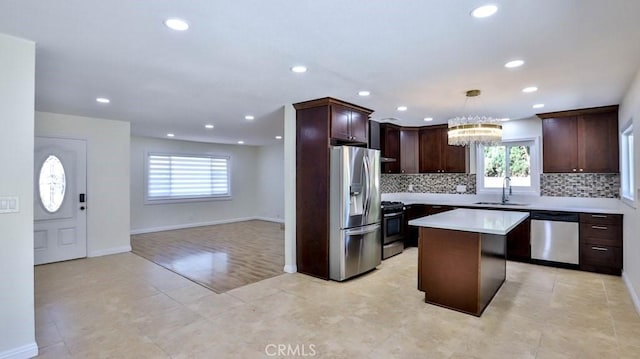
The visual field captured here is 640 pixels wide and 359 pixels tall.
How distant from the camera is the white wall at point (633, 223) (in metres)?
3.26

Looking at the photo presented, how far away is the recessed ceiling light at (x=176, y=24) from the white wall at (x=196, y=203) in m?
6.53

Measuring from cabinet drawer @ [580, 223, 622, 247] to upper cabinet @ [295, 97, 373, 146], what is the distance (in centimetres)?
336

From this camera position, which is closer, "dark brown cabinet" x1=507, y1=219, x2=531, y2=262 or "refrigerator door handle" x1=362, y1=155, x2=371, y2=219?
"refrigerator door handle" x1=362, y1=155, x2=371, y2=219

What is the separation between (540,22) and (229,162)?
8.68 metres

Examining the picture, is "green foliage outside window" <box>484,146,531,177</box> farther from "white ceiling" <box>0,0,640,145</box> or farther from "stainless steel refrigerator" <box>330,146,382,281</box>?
"stainless steel refrigerator" <box>330,146,382,281</box>

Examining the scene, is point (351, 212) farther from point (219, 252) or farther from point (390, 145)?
point (219, 252)

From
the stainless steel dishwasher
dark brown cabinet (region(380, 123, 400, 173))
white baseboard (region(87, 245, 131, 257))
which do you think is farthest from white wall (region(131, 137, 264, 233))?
the stainless steel dishwasher

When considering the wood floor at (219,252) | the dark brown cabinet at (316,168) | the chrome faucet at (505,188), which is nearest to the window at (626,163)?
the chrome faucet at (505,188)

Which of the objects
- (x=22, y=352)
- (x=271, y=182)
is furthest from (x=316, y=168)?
(x=271, y=182)

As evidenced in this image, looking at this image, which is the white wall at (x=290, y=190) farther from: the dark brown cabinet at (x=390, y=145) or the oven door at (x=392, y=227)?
the dark brown cabinet at (x=390, y=145)

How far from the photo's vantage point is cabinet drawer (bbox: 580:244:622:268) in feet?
14.6

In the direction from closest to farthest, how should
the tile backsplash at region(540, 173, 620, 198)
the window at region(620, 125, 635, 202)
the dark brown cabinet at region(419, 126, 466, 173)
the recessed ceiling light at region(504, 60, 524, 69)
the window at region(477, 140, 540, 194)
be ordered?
the recessed ceiling light at region(504, 60, 524, 69)
the window at region(620, 125, 635, 202)
the tile backsplash at region(540, 173, 620, 198)
the window at region(477, 140, 540, 194)
the dark brown cabinet at region(419, 126, 466, 173)

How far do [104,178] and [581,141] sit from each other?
25.6 feet

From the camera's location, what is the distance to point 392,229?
5.47 m
